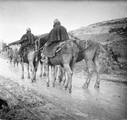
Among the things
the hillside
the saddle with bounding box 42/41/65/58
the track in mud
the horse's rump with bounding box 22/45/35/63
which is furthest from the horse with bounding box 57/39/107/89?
the track in mud

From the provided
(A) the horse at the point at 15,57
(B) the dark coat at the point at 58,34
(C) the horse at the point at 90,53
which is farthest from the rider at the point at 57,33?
(A) the horse at the point at 15,57

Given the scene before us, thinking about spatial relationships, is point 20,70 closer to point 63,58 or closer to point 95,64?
point 63,58

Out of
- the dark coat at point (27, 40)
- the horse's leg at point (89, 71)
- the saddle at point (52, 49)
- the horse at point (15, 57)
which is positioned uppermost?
the dark coat at point (27, 40)

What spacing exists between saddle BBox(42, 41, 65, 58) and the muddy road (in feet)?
2.70

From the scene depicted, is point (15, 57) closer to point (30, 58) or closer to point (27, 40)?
point (30, 58)

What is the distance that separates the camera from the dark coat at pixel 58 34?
316 centimetres

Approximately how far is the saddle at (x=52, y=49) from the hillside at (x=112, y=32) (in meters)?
0.43

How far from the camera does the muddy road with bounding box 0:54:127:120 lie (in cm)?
224

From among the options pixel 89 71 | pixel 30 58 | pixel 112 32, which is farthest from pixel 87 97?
pixel 30 58

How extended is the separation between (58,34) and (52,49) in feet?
1.31

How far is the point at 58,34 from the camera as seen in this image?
324 cm

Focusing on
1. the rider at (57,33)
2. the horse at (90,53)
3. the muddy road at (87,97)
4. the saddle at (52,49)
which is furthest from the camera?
the horse at (90,53)

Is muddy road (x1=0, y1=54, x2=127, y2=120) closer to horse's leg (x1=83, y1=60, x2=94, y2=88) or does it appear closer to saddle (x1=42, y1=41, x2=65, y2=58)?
horse's leg (x1=83, y1=60, x2=94, y2=88)

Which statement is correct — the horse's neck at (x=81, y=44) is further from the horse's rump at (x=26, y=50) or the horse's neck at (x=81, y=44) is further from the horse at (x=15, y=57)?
the horse at (x=15, y=57)
